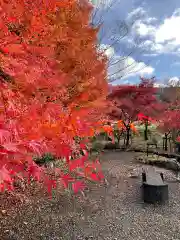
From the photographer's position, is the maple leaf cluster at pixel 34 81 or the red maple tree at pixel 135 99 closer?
the maple leaf cluster at pixel 34 81

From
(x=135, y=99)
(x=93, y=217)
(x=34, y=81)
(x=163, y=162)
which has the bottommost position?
(x=93, y=217)

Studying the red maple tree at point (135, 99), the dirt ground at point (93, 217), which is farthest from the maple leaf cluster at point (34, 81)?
the red maple tree at point (135, 99)

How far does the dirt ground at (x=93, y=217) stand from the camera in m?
5.57

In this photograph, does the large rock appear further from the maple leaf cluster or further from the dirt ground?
the maple leaf cluster

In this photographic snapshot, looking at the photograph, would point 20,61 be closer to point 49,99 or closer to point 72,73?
point 49,99

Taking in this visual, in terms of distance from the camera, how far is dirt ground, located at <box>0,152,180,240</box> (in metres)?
5.57

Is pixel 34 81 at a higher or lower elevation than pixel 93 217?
higher

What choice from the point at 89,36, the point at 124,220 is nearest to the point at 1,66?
the point at 124,220

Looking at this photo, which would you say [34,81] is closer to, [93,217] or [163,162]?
[93,217]

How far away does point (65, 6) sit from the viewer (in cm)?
816

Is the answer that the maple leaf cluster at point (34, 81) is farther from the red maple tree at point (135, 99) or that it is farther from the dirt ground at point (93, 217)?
the red maple tree at point (135, 99)

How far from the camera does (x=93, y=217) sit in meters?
6.38

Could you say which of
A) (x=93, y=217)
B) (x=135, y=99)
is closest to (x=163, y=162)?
(x=135, y=99)

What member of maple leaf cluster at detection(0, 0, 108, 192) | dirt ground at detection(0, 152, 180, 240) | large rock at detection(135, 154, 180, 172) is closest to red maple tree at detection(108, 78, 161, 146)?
large rock at detection(135, 154, 180, 172)
